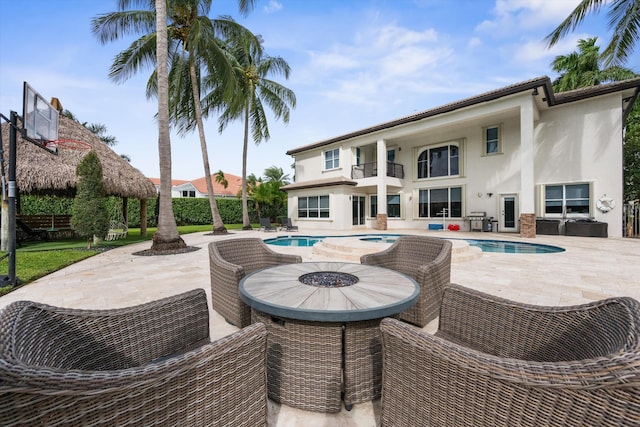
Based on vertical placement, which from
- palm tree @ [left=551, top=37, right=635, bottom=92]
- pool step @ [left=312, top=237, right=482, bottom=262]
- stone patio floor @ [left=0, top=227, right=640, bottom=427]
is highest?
palm tree @ [left=551, top=37, right=635, bottom=92]

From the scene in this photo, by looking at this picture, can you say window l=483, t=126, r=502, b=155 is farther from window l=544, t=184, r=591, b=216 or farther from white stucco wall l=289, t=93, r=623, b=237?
window l=544, t=184, r=591, b=216

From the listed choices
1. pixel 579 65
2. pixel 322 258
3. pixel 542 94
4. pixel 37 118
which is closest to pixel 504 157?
pixel 542 94

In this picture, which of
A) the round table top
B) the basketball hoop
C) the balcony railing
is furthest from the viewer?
the balcony railing

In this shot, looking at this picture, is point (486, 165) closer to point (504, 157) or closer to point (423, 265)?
point (504, 157)

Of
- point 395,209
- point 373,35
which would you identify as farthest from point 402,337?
point 395,209

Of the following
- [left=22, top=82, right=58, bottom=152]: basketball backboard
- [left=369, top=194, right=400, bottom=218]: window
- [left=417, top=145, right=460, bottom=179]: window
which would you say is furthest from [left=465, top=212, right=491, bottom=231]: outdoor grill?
[left=22, top=82, right=58, bottom=152]: basketball backboard

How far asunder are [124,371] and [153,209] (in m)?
23.0

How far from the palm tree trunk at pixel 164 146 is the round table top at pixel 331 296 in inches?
286

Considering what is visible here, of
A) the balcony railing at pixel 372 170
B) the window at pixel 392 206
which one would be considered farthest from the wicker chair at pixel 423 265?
the window at pixel 392 206

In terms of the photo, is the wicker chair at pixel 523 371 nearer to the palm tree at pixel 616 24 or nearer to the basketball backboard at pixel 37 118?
the basketball backboard at pixel 37 118

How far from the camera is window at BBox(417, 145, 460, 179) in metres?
15.9

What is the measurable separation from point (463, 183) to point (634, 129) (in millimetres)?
9334

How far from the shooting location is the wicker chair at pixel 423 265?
2831 millimetres

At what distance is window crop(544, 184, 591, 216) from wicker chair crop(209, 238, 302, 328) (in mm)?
14809
